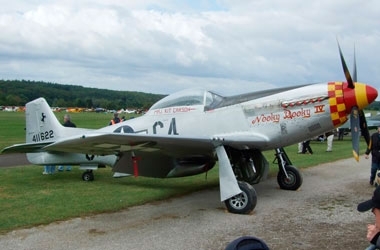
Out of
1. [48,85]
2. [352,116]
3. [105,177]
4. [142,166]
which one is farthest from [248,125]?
[48,85]

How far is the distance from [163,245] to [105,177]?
20.9 ft

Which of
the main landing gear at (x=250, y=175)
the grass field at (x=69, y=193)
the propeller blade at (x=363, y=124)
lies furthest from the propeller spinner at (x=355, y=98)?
the grass field at (x=69, y=193)

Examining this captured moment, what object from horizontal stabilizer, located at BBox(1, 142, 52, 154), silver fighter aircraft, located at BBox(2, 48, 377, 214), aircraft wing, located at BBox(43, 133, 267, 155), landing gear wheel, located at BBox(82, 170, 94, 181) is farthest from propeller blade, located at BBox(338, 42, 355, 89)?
horizontal stabilizer, located at BBox(1, 142, 52, 154)

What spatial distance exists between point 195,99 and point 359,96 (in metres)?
3.16

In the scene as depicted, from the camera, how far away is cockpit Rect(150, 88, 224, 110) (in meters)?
8.39

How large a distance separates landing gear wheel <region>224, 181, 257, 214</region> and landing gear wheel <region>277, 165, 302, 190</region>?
8.19ft

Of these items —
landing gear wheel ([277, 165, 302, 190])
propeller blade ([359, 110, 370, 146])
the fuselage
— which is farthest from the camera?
landing gear wheel ([277, 165, 302, 190])

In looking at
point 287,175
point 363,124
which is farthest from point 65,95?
point 363,124

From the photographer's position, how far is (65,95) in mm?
156375

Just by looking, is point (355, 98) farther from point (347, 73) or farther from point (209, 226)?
point (209, 226)

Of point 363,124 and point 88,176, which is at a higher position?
point 363,124

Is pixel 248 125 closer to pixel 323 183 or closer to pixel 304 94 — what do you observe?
pixel 304 94

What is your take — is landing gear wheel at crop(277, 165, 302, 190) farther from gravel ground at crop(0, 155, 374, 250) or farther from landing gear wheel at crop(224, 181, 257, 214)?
landing gear wheel at crop(224, 181, 257, 214)

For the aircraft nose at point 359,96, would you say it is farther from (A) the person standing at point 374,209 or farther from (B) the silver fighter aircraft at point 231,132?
(A) the person standing at point 374,209
